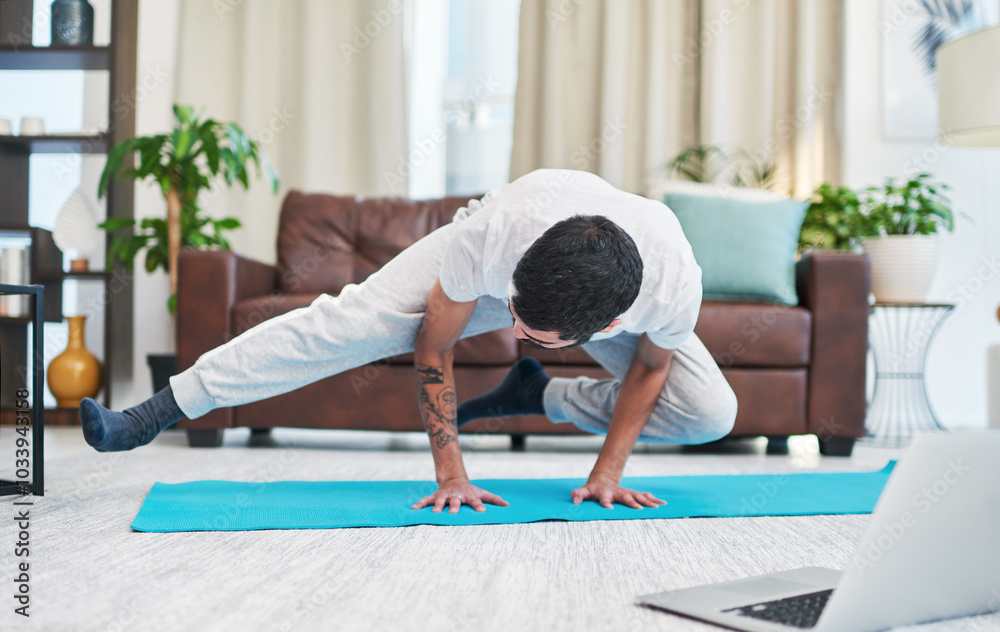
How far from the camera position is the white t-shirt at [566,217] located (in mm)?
1203

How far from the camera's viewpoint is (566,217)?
1201 mm

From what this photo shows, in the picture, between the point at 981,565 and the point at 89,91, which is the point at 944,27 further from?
the point at 89,91

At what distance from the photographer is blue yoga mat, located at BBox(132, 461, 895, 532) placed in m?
1.28

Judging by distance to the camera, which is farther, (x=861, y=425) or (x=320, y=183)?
(x=320, y=183)

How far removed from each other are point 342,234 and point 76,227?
1.29 m

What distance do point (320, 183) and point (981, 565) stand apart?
3.34 m

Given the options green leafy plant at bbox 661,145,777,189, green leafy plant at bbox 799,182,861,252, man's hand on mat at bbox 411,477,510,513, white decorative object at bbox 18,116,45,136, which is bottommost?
man's hand on mat at bbox 411,477,510,513

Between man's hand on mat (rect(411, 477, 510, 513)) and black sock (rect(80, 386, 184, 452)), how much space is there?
1.65 ft

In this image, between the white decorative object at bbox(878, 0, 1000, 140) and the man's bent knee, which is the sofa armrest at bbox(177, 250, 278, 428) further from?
the white decorative object at bbox(878, 0, 1000, 140)

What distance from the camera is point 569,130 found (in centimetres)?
369

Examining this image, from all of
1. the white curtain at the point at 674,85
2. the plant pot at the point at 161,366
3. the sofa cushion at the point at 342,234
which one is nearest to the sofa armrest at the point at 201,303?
the plant pot at the point at 161,366

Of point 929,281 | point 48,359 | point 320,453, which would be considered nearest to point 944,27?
point 929,281

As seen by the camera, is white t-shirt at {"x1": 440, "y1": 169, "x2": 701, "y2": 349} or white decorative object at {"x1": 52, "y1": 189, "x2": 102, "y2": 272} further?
white decorative object at {"x1": 52, "y1": 189, "x2": 102, "y2": 272}

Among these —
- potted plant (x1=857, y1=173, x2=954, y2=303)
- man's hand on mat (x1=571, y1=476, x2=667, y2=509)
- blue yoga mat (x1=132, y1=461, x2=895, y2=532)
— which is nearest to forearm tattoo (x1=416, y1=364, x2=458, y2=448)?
blue yoga mat (x1=132, y1=461, x2=895, y2=532)
